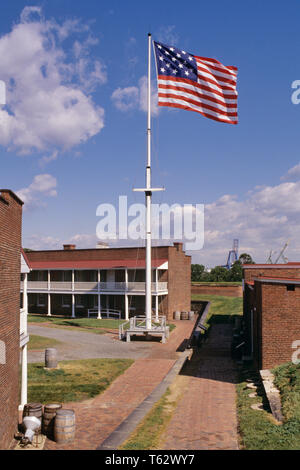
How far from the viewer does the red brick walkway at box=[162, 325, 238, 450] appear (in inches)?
437

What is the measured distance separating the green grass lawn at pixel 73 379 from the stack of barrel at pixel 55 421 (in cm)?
338

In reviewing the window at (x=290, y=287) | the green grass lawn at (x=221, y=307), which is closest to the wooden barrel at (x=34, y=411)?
the window at (x=290, y=287)

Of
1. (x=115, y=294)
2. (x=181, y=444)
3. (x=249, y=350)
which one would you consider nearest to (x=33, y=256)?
(x=115, y=294)

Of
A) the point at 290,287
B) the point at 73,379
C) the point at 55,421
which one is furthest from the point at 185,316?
the point at 55,421

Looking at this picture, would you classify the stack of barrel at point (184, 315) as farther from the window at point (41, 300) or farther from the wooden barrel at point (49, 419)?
the wooden barrel at point (49, 419)

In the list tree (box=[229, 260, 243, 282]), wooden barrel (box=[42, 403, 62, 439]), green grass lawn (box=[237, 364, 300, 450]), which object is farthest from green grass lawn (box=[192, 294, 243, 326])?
wooden barrel (box=[42, 403, 62, 439])

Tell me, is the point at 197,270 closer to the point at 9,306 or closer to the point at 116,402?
the point at 116,402

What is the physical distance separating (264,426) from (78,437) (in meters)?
4.78

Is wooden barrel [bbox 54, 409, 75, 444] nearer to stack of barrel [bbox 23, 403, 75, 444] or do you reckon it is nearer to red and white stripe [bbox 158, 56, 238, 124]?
stack of barrel [bbox 23, 403, 75, 444]

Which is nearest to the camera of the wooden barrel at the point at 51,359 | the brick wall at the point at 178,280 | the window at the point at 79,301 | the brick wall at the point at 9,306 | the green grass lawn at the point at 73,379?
the brick wall at the point at 9,306

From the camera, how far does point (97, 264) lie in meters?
41.6

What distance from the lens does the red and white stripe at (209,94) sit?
19500 millimetres

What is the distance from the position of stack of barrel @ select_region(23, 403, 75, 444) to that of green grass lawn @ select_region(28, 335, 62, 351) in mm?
13566

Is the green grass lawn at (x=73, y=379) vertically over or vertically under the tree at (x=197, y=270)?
under
